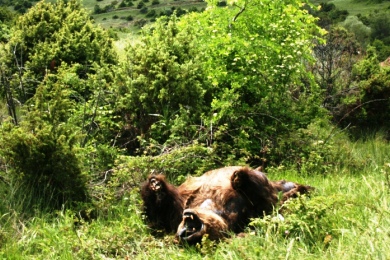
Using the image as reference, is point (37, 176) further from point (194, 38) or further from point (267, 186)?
point (194, 38)

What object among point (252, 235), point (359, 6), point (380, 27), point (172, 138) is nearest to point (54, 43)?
point (172, 138)

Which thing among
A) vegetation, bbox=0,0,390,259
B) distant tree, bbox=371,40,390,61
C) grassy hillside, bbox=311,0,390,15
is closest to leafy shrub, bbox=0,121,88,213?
vegetation, bbox=0,0,390,259

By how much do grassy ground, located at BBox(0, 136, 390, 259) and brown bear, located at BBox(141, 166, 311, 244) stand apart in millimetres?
141

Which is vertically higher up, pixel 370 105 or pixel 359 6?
pixel 370 105

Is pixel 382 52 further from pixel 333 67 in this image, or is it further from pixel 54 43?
pixel 54 43

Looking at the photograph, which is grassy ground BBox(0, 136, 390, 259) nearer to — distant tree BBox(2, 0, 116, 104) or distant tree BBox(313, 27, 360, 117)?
distant tree BBox(2, 0, 116, 104)

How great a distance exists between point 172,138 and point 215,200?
223 centimetres

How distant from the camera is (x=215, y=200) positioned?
4449 mm

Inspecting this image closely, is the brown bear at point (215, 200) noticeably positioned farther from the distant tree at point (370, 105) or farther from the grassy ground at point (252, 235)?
the distant tree at point (370, 105)

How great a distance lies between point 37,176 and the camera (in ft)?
17.6

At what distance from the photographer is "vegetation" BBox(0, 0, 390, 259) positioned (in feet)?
13.5

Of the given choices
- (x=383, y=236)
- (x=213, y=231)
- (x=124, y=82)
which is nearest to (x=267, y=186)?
(x=213, y=231)

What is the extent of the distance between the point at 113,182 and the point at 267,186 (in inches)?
74.3

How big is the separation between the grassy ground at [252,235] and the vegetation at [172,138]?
15 mm
